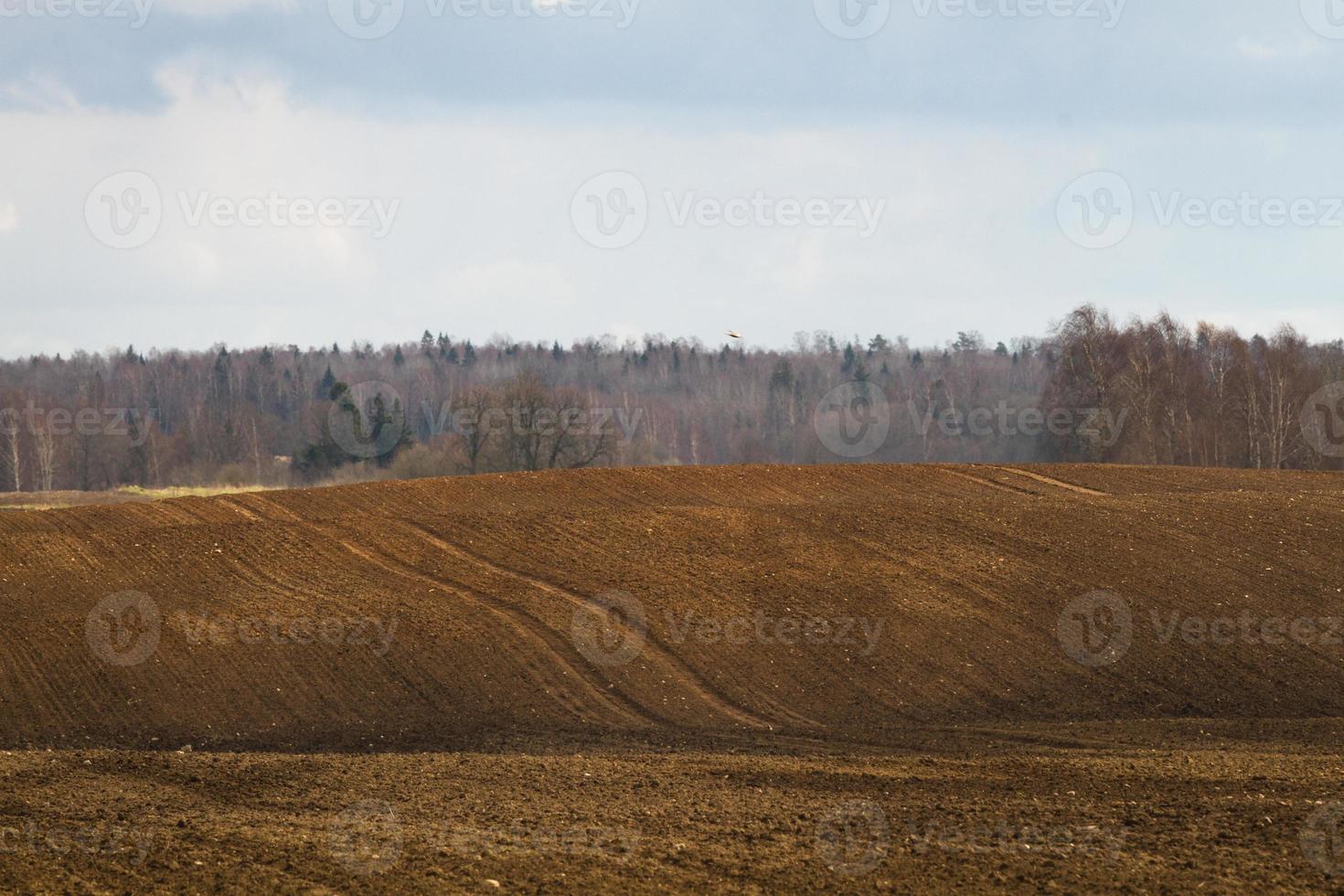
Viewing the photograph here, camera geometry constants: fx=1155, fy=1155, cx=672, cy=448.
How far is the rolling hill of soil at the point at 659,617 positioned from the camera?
15109 mm

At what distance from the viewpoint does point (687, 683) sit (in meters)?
16.1

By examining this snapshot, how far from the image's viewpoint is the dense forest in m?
54.8

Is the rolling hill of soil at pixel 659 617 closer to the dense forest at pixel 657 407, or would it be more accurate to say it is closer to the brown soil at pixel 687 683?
the brown soil at pixel 687 683

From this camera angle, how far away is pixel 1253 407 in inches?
2089

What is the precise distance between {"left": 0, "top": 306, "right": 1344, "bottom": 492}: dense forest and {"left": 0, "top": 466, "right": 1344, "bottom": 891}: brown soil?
1110 inches

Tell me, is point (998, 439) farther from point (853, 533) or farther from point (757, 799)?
point (757, 799)

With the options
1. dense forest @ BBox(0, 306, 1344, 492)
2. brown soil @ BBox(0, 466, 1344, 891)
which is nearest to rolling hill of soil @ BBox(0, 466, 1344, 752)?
brown soil @ BBox(0, 466, 1344, 891)

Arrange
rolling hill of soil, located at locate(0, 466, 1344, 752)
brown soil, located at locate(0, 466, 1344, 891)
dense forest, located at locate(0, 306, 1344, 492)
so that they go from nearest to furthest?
brown soil, located at locate(0, 466, 1344, 891)
rolling hill of soil, located at locate(0, 466, 1344, 752)
dense forest, located at locate(0, 306, 1344, 492)

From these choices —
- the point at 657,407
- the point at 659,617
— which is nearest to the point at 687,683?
the point at 659,617

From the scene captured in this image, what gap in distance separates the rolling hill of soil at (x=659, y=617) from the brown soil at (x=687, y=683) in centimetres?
7

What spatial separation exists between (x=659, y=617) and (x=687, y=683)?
212 centimetres

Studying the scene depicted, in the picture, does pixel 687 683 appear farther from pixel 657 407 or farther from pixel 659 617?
pixel 657 407

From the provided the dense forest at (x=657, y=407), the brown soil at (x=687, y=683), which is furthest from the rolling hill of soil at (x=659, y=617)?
the dense forest at (x=657, y=407)

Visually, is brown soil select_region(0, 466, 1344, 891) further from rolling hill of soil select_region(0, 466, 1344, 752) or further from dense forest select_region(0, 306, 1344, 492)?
dense forest select_region(0, 306, 1344, 492)
